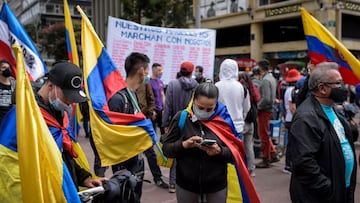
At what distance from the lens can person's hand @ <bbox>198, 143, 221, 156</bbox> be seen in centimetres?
303

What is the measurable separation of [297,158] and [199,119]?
2.55ft

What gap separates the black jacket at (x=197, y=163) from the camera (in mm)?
3141

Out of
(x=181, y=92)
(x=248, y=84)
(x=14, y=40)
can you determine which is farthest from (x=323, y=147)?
(x=14, y=40)

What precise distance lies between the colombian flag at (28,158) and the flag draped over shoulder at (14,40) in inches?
169

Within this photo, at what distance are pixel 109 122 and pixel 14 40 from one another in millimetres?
3219

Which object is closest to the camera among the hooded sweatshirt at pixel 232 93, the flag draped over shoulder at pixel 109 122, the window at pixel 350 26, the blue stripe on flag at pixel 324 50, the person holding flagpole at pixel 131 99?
the flag draped over shoulder at pixel 109 122

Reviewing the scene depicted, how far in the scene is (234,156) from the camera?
10.5 feet

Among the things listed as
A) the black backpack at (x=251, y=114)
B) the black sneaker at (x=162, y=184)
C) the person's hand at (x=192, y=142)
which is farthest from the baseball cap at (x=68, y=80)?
the black backpack at (x=251, y=114)

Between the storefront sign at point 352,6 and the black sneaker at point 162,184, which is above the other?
the storefront sign at point 352,6

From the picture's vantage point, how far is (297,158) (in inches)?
113

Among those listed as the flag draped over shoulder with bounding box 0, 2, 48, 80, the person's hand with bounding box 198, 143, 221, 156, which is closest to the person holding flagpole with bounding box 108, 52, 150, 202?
the person's hand with bounding box 198, 143, 221, 156

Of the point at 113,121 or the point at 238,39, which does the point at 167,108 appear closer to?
the point at 113,121

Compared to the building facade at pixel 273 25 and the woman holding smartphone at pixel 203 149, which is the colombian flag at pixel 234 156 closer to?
the woman holding smartphone at pixel 203 149

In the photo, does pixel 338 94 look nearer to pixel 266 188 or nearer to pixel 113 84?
pixel 113 84
